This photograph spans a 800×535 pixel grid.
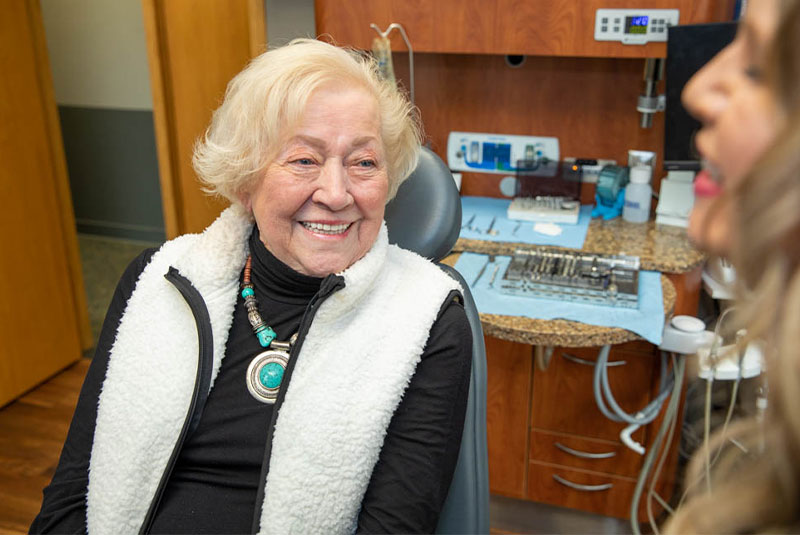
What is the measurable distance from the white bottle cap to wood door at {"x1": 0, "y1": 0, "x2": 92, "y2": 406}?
7.30 feet

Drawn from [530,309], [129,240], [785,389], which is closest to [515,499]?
[530,309]

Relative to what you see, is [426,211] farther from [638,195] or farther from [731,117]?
[638,195]

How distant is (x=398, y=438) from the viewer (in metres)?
1.20

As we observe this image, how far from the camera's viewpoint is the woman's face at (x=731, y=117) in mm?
526

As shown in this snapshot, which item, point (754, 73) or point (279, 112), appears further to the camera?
point (279, 112)

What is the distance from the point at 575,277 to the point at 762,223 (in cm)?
147

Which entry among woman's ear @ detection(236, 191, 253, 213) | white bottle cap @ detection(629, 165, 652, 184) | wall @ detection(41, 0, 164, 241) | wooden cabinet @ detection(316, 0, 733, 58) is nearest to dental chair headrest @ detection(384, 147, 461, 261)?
woman's ear @ detection(236, 191, 253, 213)

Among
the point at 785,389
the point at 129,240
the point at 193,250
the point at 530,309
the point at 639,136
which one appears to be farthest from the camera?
the point at 129,240

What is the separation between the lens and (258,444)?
49.2 inches

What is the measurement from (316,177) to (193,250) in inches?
11.2

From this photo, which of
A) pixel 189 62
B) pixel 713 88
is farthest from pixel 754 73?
pixel 189 62

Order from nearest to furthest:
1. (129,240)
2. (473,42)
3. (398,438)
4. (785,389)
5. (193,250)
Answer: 1. (785,389)
2. (398,438)
3. (193,250)
4. (473,42)
5. (129,240)

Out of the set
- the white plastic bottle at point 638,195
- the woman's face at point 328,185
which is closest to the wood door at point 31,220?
the woman's face at point 328,185

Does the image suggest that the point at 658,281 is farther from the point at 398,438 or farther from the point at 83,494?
the point at 83,494
